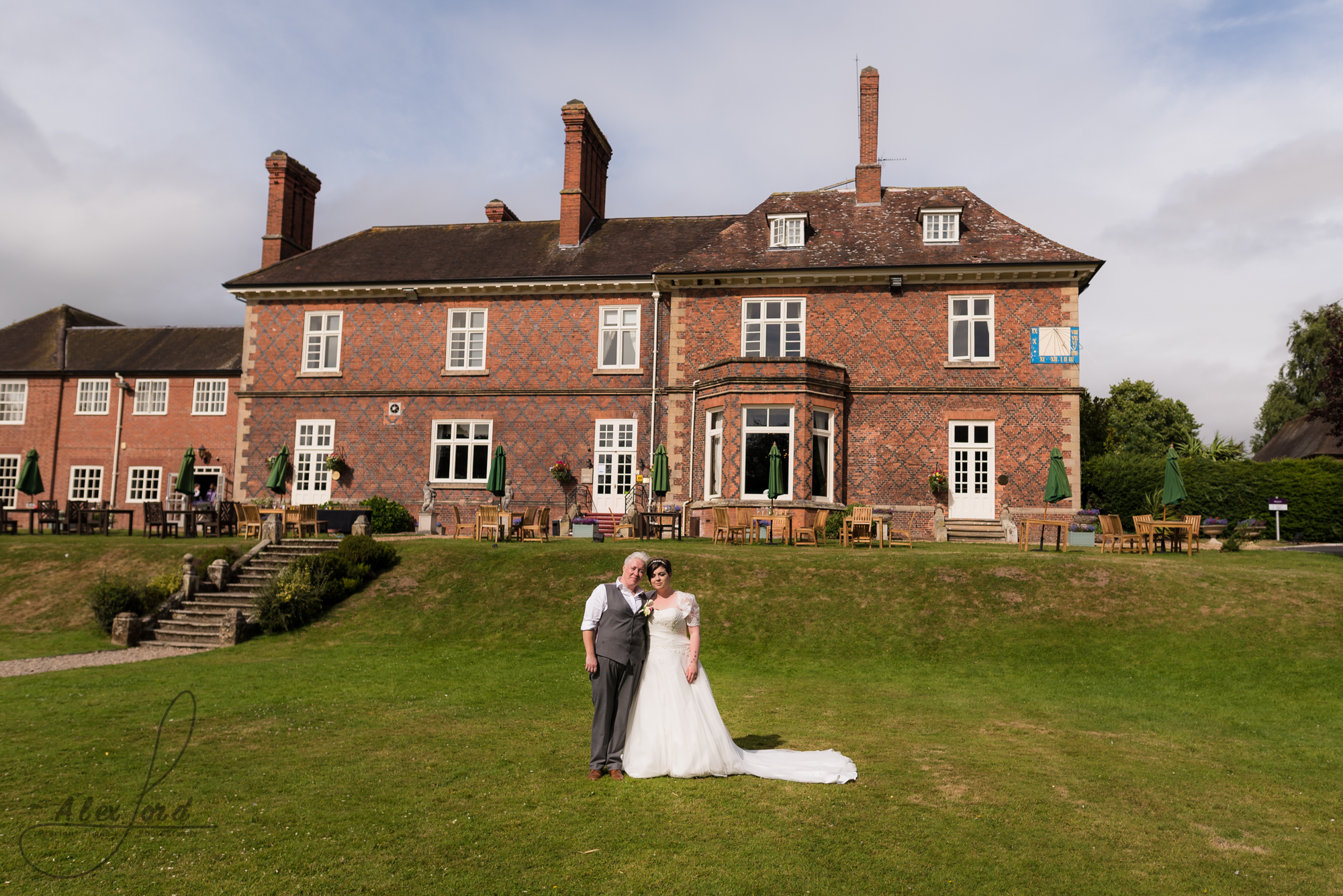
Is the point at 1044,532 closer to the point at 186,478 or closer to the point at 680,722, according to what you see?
the point at 680,722

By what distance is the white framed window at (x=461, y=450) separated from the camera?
81.4 ft

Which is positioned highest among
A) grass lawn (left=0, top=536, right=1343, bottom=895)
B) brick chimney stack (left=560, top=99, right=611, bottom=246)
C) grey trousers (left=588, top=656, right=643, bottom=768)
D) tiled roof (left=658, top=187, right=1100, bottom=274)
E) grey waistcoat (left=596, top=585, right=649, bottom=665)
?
brick chimney stack (left=560, top=99, right=611, bottom=246)

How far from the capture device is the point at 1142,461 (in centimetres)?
2516

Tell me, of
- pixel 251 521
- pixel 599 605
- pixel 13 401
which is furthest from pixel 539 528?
pixel 13 401

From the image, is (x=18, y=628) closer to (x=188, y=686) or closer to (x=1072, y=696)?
(x=188, y=686)

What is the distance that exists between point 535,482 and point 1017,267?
45.3 ft

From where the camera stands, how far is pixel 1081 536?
1858 cm

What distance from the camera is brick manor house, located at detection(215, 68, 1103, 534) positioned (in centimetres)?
2214

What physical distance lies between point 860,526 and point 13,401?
1163 inches

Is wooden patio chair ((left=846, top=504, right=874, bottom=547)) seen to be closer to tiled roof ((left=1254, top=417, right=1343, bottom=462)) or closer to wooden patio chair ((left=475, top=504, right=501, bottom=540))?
wooden patio chair ((left=475, top=504, right=501, bottom=540))

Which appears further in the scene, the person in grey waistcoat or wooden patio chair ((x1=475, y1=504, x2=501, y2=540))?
wooden patio chair ((x1=475, y1=504, x2=501, y2=540))

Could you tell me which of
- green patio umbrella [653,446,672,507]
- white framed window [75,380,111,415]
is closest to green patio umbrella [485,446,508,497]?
green patio umbrella [653,446,672,507]

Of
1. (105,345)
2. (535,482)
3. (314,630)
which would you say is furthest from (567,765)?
(105,345)

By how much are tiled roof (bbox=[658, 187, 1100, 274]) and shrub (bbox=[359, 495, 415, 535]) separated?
9562mm
